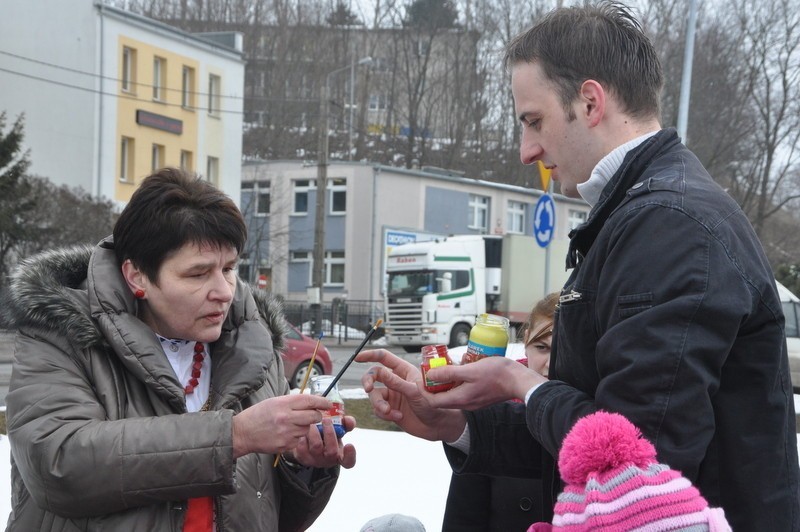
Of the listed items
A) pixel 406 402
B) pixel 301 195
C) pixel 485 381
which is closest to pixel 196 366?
pixel 406 402

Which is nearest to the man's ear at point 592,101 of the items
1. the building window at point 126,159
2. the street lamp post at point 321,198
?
the street lamp post at point 321,198

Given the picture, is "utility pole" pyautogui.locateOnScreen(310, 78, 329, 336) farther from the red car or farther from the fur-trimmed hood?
the fur-trimmed hood

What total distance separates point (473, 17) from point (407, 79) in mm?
5544

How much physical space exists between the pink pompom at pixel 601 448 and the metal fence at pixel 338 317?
28.1 m

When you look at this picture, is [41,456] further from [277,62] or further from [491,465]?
[277,62]

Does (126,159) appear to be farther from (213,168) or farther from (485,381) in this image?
(485,381)

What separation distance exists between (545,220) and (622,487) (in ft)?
34.4

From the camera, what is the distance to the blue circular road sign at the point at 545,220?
11984 millimetres

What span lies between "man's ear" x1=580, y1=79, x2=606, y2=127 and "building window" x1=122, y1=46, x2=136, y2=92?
34.0m

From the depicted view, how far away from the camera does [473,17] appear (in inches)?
2223

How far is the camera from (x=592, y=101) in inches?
84.4

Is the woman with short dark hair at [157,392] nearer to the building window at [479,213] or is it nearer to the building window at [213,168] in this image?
the building window at [213,168]

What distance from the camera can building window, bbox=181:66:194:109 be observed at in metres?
36.5

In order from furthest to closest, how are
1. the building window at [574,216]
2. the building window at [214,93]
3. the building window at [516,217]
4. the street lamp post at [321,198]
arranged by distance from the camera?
the building window at [574,216]
the building window at [516,217]
the building window at [214,93]
the street lamp post at [321,198]
